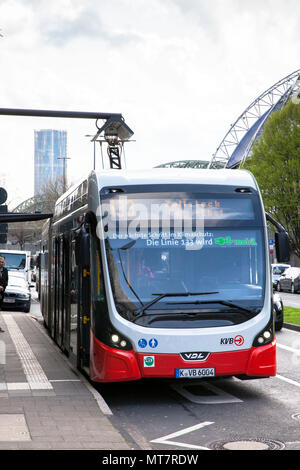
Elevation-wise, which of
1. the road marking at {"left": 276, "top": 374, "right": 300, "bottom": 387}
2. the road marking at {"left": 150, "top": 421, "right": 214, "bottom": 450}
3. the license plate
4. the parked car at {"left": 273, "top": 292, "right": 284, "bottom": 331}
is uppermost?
the parked car at {"left": 273, "top": 292, "right": 284, "bottom": 331}

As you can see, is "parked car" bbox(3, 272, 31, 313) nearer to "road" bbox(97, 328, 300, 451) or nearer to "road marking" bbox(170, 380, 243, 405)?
"road" bbox(97, 328, 300, 451)

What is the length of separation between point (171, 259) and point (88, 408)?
2226 mm

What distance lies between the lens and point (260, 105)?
7950 cm

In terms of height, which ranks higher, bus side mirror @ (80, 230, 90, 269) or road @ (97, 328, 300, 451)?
bus side mirror @ (80, 230, 90, 269)

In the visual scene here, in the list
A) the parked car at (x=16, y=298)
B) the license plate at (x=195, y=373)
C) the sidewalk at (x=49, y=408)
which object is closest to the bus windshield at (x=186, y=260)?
the license plate at (x=195, y=373)

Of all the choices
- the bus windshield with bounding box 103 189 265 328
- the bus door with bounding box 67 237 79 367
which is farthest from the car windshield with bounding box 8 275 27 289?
the bus windshield with bounding box 103 189 265 328

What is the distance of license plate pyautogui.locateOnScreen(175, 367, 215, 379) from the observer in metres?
9.23

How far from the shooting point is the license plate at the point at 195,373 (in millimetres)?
9227

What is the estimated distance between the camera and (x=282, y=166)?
4266cm

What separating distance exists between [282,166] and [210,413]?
34970mm

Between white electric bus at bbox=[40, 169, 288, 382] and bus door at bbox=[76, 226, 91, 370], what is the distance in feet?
0.08

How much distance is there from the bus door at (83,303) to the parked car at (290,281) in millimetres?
32368
